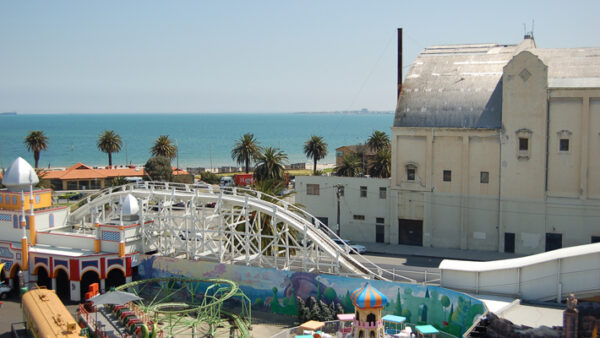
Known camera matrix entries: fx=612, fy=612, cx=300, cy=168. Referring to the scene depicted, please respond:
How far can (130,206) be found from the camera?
42.8 metres

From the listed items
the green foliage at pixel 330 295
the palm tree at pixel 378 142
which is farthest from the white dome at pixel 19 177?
the palm tree at pixel 378 142

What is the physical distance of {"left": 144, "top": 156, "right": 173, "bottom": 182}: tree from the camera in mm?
84438

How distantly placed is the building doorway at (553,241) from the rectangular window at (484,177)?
653 centimetres

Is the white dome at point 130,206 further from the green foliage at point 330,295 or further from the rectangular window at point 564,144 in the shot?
the rectangular window at point 564,144

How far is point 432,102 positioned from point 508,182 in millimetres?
9776

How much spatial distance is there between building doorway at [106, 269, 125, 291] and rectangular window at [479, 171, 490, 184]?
100ft

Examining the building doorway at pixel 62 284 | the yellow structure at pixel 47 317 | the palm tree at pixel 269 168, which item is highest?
the palm tree at pixel 269 168

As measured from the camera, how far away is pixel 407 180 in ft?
183

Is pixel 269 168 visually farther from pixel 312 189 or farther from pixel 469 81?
pixel 469 81

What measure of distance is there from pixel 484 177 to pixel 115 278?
1233 inches

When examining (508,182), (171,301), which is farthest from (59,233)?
(508,182)

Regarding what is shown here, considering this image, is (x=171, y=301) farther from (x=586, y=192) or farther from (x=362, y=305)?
(x=586, y=192)

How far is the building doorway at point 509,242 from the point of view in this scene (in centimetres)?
5175

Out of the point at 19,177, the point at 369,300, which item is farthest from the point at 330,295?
the point at 19,177
